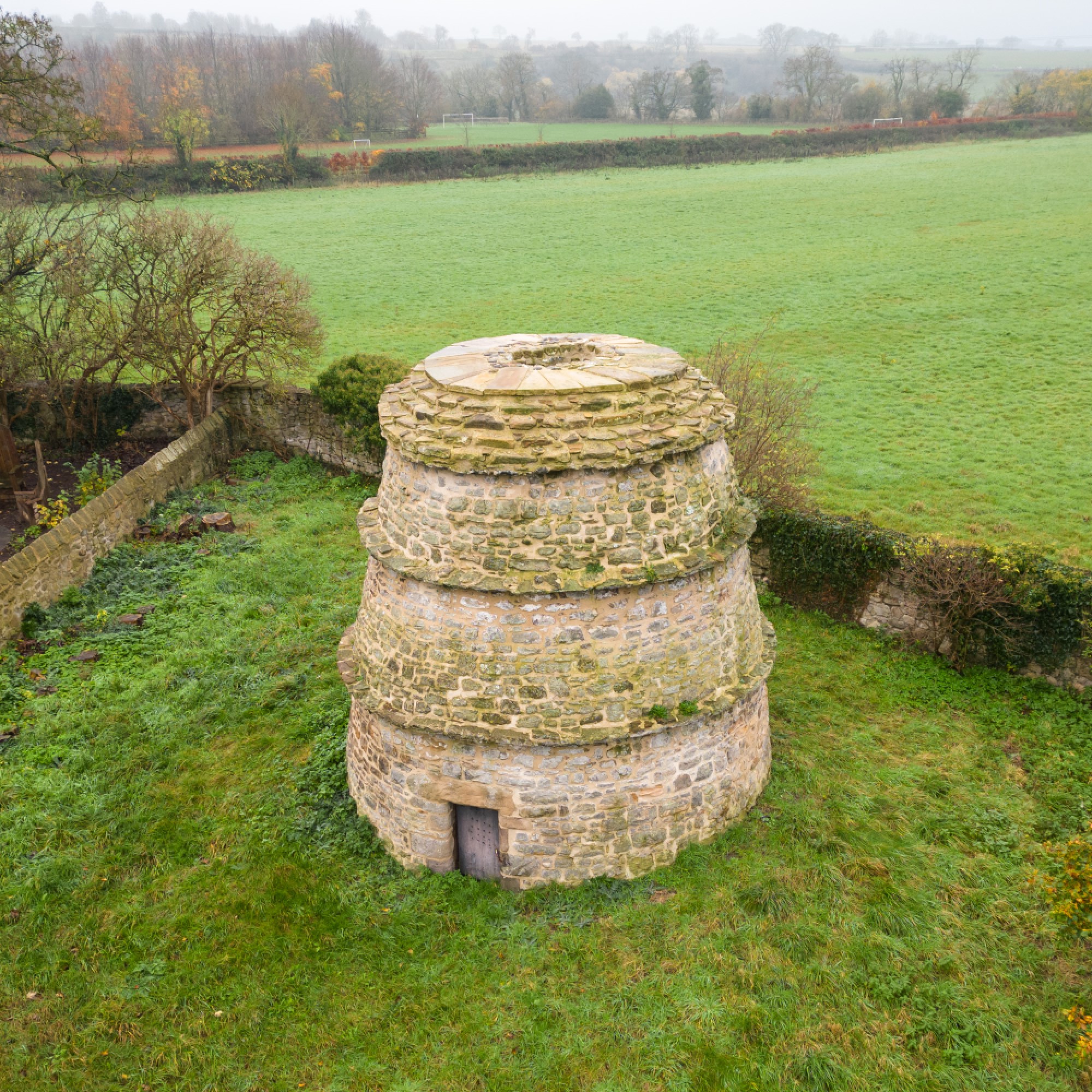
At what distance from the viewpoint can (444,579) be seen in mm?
8883

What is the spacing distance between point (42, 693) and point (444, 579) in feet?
29.7

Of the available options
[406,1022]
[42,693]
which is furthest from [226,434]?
[406,1022]

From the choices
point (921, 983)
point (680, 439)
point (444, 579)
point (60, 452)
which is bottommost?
point (921, 983)

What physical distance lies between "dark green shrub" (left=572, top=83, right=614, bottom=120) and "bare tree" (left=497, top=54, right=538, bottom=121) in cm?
1024

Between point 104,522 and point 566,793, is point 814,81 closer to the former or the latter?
point 104,522

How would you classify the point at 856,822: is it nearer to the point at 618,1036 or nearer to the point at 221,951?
the point at 618,1036

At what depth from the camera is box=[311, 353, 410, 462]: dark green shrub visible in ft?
72.4

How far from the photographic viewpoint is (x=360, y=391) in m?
22.2

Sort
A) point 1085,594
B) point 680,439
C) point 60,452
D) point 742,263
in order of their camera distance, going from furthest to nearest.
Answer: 1. point 742,263
2. point 60,452
3. point 1085,594
4. point 680,439

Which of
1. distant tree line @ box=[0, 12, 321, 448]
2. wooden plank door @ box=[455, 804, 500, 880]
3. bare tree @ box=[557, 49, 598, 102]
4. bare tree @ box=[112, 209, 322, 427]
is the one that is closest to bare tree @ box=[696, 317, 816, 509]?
wooden plank door @ box=[455, 804, 500, 880]

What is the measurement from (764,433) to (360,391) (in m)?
10.9

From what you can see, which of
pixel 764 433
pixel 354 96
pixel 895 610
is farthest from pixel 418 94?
pixel 895 610

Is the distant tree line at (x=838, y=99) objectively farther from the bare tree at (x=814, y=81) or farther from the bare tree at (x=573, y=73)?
the bare tree at (x=573, y=73)

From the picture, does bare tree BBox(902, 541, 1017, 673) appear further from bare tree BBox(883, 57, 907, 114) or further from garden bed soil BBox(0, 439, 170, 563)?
bare tree BBox(883, 57, 907, 114)
